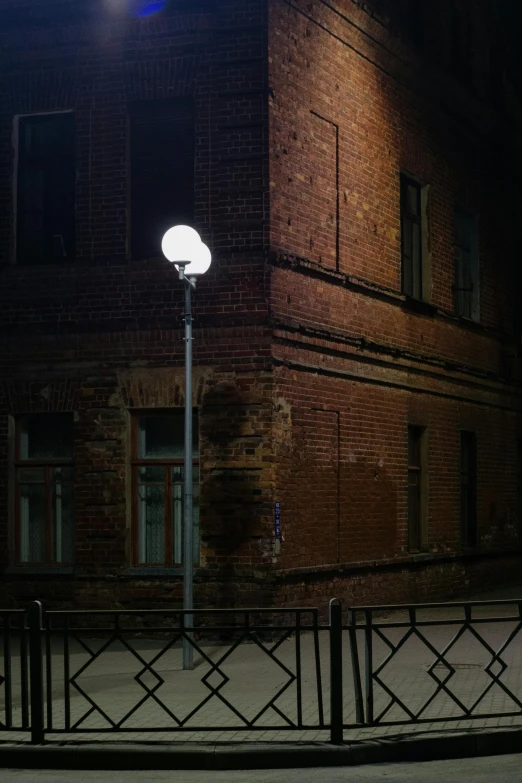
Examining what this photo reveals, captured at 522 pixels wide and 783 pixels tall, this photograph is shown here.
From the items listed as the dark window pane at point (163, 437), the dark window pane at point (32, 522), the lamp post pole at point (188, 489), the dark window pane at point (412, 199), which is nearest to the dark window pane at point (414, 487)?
the dark window pane at point (412, 199)

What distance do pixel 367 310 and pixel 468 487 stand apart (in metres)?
5.70

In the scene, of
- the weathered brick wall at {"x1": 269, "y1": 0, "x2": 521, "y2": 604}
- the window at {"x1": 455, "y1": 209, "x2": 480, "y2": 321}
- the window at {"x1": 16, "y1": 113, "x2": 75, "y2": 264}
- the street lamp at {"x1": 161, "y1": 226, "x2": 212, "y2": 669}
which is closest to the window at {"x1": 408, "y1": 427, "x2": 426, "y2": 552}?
the weathered brick wall at {"x1": 269, "y1": 0, "x2": 521, "y2": 604}

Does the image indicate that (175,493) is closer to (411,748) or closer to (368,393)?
(368,393)

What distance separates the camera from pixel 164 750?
9.37 meters

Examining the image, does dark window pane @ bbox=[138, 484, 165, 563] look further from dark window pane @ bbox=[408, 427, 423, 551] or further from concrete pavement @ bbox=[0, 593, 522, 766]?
dark window pane @ bbox=[408, 427, 423, 551]

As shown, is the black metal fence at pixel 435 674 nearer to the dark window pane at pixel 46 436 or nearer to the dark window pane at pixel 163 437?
the dark window pane at pixel 163 437

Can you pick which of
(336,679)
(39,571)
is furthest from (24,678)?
(39,571)

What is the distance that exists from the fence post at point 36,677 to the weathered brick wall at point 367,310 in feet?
21.7

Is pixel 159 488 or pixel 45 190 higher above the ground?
pixel 45 190

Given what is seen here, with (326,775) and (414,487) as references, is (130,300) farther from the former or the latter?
(326,775)

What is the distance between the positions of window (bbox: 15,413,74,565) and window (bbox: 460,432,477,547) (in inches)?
324

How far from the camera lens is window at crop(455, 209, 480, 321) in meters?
23.1

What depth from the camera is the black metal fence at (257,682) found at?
32.2 ft

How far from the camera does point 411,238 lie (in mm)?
21250
